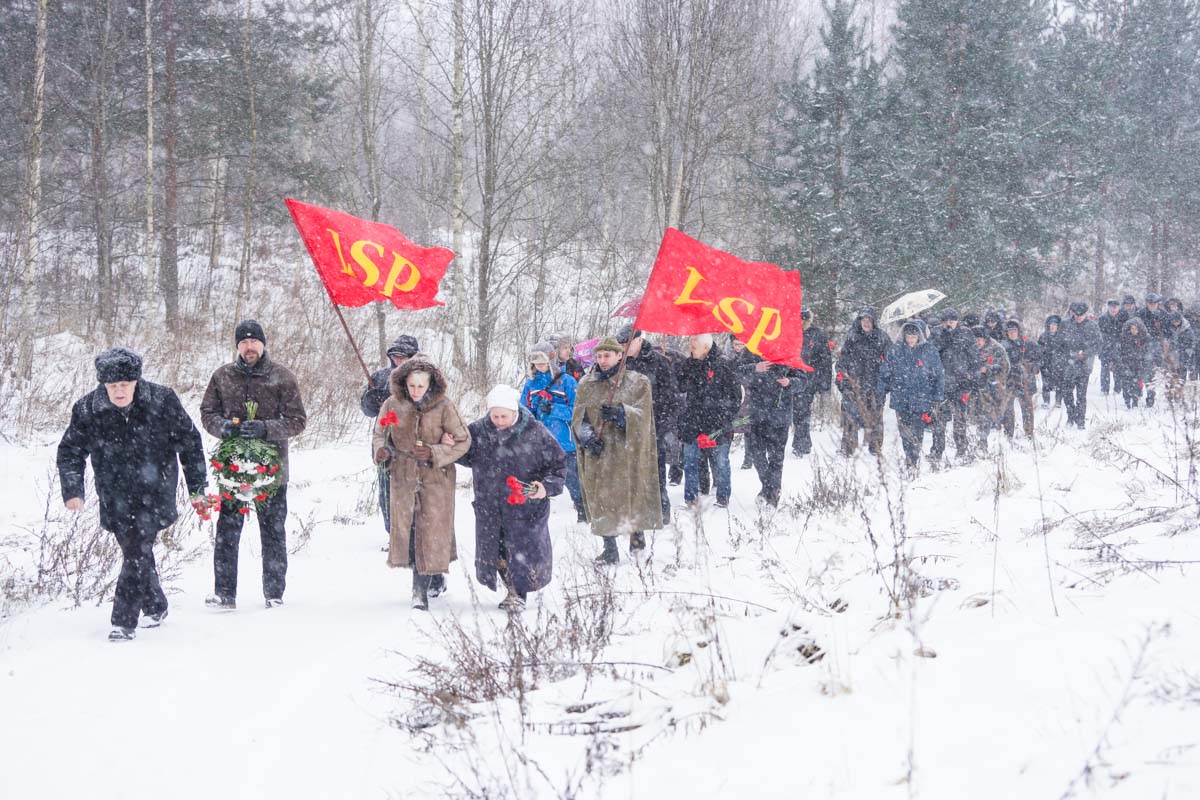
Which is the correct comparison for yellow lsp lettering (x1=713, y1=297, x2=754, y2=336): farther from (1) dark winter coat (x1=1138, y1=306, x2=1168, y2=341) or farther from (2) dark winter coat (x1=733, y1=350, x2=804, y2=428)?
(1) dark winter coat (x1=1138, y1=306, x2=1168, y2=341)

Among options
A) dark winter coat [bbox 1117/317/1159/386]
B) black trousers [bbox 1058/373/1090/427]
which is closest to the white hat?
black trousers [bbox 1058/373/1090/427]

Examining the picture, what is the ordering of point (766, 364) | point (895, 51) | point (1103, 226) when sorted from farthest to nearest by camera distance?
point (1103, 226) → point (895, 51) → point (766, 364)

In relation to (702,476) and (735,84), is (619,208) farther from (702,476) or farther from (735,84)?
(702,476)

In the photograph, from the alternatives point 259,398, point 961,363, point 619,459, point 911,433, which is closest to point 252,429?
point 259,398

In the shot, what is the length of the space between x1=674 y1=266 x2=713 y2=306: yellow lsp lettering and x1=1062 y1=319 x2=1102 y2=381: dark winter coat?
9.77m

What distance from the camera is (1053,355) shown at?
13.8 m

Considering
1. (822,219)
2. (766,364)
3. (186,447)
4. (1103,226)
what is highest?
(1103,226)

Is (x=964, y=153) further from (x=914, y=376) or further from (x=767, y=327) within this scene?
(x=767, y=327)

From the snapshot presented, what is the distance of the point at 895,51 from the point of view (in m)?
19.7

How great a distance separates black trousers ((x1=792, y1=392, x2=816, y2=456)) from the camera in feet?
38.3

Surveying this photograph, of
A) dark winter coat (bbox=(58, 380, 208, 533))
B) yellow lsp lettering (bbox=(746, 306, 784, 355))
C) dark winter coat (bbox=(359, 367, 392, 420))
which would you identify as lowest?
dark winter coat (bbox=(58, 380, 208, 533))

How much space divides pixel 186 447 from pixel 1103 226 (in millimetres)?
33943

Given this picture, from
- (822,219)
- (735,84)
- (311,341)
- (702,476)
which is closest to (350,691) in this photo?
(702,476)

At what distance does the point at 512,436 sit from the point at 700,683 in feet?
8.71
